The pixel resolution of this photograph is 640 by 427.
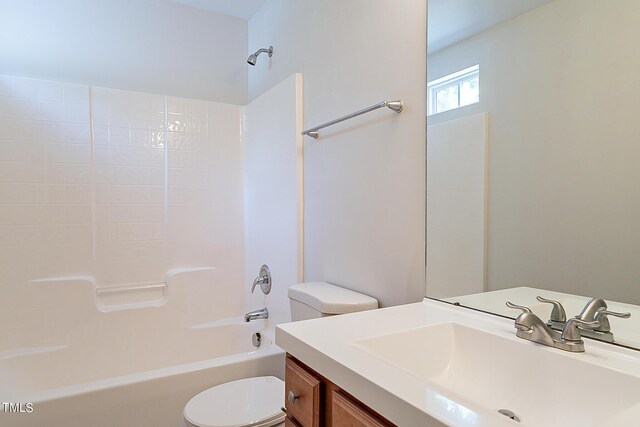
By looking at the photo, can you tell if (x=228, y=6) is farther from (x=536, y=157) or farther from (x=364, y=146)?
(x=536, y=157)

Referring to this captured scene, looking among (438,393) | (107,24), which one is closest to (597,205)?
(438,393)

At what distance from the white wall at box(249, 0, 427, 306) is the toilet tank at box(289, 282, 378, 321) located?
0.20 feet

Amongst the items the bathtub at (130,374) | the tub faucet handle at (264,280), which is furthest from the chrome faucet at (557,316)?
the tub faucet handle at (264,280)

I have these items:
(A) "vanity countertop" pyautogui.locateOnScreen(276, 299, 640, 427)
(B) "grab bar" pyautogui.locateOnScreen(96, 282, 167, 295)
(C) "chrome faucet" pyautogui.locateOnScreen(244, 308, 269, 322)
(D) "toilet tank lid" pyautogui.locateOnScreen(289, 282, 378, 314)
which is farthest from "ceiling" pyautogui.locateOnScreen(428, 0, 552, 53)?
(B) "grab bar" pyautogui.locateOnScreen(96, 282, 167, 295)

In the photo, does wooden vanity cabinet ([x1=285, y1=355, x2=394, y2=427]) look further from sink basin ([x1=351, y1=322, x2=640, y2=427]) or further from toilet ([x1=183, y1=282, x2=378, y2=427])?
toilet ([x1=183, y1=282, x2=378, y2=427])

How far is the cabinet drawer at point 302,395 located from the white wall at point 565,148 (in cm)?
57

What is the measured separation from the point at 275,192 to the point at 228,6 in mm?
1405

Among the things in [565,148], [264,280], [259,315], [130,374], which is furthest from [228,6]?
[565,148]

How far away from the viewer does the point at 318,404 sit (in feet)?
2.83

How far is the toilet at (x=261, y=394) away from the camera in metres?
1.35

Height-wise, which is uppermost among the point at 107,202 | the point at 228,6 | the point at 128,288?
the point at 228,6

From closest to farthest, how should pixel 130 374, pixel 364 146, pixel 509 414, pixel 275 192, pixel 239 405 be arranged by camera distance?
pixel 509 414, pixel 239 405, pixel 364 146, pixel 130 374, pixel 275 192

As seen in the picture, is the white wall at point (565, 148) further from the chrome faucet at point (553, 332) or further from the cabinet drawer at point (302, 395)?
the cabinet drawer at point (302, 395)

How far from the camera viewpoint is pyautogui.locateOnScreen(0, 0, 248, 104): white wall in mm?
2236
